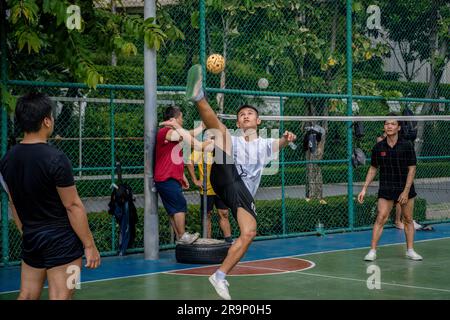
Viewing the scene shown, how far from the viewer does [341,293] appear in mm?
8766

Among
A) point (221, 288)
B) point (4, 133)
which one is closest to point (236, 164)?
point (221, 288)

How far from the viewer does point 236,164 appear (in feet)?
28.4

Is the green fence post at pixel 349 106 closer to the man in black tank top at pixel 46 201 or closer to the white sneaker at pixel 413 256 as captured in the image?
the white sneaker at pixel 413 256

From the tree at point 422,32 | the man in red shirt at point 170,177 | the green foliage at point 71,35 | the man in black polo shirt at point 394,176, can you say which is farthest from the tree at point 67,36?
the tree at point 422,32

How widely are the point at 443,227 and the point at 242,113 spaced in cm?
910

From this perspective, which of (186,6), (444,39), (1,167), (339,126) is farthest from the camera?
(444,39)

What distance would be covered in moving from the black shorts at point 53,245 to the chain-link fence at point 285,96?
6.83m

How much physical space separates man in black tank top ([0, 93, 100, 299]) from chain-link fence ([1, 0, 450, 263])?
6.85 metres

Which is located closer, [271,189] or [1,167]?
[1,167]

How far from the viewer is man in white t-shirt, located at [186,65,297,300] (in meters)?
7.74

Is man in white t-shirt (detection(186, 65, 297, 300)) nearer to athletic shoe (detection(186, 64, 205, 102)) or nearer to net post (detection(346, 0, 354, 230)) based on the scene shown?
athletic shoe (detection(186, 64, 205, 102))

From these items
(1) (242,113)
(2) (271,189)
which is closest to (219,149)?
(1) (242,113)
